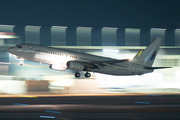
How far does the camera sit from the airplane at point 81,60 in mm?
32844

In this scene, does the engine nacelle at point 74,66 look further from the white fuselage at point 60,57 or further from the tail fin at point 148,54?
the tail fin at point 148,54

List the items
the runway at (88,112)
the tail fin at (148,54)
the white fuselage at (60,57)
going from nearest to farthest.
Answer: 1. the runway at (88,112)
2. the white fuselage at (60,57)
3. the tail fin at (148,54)

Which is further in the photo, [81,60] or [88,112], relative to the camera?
[81,60]

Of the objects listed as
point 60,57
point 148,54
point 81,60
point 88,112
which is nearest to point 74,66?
point 81,60

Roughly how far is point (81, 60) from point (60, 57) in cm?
312

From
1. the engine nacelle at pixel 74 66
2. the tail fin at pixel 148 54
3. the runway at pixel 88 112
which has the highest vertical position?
the tail fin at pixel 148 54

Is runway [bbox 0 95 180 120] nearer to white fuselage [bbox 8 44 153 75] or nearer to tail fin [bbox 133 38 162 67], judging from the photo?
white fuselage [bbox 8 44 153 75]

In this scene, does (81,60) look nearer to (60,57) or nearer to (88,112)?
(60,57)

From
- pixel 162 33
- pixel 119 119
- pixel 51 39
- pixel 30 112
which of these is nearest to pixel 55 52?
pixel 51 39

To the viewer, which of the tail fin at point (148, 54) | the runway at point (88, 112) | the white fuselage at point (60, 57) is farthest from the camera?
the tail fin at point (148, 54)

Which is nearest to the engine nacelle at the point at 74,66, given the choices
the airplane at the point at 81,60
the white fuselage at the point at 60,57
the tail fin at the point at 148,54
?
the airplane at the point at 81,60

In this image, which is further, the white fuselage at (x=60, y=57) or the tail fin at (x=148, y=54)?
the tail fin at (x=148, y=54)

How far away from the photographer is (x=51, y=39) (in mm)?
45844

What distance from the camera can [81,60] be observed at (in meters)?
34.6
